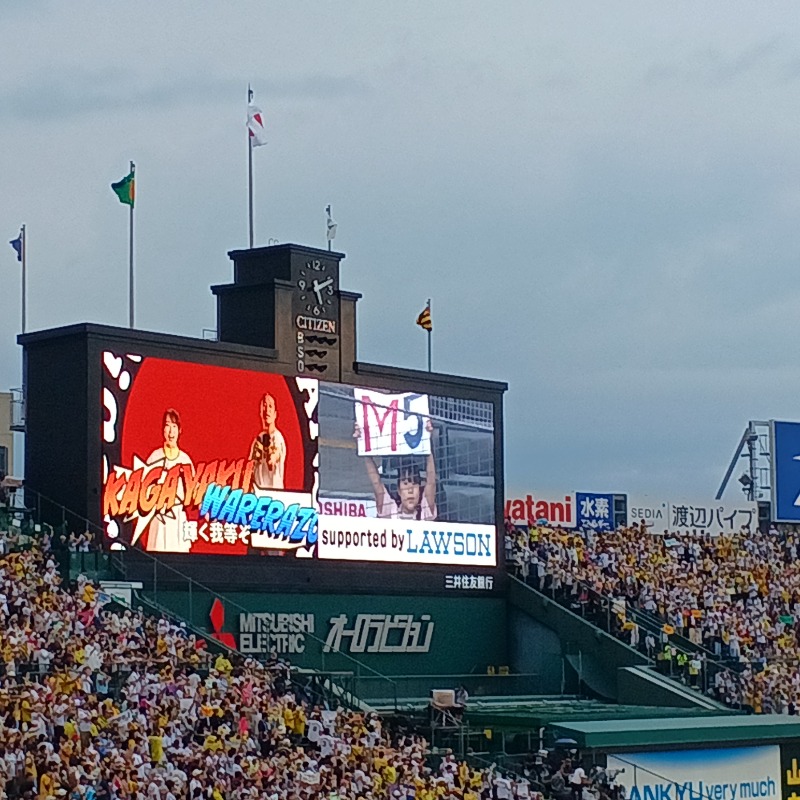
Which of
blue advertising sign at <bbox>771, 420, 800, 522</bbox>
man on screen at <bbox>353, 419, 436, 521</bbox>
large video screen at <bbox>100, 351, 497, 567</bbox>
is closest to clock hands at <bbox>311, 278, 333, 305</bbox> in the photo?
large video screen at <bbox>100, 351, 497, 567</bbox>

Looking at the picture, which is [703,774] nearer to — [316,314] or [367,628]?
[367,628]

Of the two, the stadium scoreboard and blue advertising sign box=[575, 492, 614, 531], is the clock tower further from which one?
blue advertising sign box=[575, 492, 614, 531]

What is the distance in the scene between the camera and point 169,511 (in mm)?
31672

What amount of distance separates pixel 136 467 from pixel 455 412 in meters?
8.25

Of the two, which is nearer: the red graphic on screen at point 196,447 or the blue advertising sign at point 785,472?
the red graphic on screen at point 196,447

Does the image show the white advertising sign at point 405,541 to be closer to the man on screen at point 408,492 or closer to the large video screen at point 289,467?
the large video screen at point 289,467

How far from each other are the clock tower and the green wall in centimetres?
429

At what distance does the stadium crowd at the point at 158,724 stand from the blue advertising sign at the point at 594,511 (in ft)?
49.3

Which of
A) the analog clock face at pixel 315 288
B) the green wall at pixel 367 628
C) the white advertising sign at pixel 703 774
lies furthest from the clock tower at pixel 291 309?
the white advertising sign at pixel 703 774

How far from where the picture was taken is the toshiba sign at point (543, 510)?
143ft

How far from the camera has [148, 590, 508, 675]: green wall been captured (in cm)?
3288

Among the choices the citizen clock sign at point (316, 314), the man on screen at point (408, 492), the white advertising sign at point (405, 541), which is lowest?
the white advertising sign at point (405, 541)

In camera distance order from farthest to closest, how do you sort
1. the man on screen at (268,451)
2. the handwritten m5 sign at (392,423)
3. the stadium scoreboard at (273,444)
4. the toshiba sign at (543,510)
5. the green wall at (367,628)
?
the toshiba sign at (543,510) → the handwritten m5 sign at (392,423) → the man on screen at (268,451) → the green wall at (367,628) → the stadium scoreboard at (273,444)

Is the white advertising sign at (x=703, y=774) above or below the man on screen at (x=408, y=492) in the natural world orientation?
below
